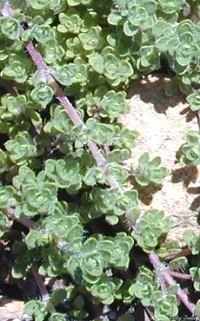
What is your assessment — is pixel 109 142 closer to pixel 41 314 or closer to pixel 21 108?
pixel 21 108

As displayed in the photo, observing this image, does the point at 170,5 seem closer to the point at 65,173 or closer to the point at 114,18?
the point at 114,18

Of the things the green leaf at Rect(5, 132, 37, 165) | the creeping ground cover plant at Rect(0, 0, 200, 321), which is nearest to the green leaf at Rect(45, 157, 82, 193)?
the creeping ground cover plant at Rect(0, 0, 200, 321)

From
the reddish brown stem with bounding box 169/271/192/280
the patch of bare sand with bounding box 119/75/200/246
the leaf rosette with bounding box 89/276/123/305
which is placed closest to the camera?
the leaf rosette with bounding box 89/276/123/305

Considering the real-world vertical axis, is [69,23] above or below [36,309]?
above

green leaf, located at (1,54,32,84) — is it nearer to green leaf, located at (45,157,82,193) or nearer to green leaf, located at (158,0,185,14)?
green leaf, located at (45,157,82,193)

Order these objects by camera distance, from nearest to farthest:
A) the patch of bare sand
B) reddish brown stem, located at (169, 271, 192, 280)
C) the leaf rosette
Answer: the leaf rosette < reddish brown stem, located at (169, 271, 192, 280) < the patch of bare sand

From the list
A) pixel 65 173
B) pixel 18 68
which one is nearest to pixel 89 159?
pixel 65 173

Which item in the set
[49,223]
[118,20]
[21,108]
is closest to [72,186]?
[49,223]
